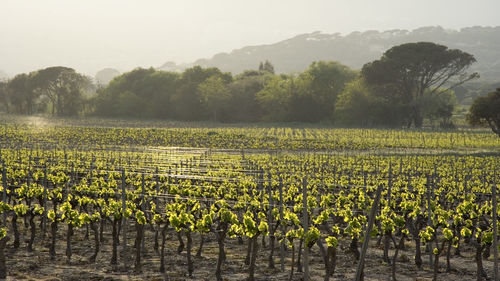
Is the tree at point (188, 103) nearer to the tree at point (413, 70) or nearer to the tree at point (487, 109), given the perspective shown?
the tree at point (413, 70)

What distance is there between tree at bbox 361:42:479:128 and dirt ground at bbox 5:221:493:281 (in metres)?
62.7

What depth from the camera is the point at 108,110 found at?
348 ft

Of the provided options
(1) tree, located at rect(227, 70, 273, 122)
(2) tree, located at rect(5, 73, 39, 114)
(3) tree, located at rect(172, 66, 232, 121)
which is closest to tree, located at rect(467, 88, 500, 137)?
(1) tree, located at rect(227, 70, 273, 122)

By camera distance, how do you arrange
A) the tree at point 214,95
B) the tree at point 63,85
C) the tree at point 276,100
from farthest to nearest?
the tree at point 63,85, the tree at point 214,95, the tree at point 276,100

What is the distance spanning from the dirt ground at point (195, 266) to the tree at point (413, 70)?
62714mm

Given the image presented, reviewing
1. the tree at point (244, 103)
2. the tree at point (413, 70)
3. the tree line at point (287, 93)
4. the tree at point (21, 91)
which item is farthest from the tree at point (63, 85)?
the tree at point (413, 70)

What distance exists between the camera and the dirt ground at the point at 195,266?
1130cm

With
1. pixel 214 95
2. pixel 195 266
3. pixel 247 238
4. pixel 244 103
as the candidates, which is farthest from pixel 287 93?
pixel 195 266

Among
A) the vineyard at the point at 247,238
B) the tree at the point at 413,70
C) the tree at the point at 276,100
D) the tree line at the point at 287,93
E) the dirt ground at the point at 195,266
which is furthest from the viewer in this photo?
the tree at the point at 276,100

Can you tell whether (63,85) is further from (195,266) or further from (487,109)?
(195,266)

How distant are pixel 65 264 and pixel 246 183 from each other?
24.1 feet

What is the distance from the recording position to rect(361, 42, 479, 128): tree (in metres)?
71.3

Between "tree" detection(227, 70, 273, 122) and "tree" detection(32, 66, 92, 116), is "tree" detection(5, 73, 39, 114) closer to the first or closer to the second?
"tree" detection(32, 66, 92, 116)

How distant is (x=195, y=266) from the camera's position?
1205 cm
